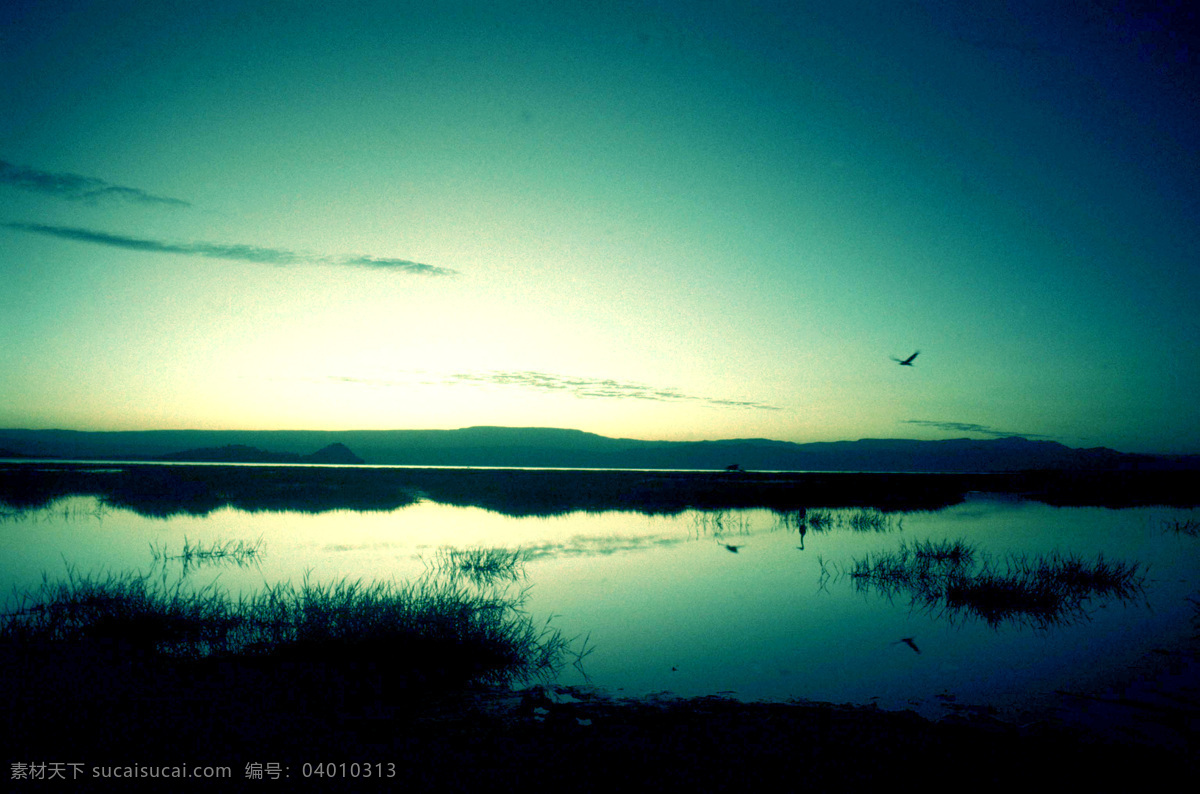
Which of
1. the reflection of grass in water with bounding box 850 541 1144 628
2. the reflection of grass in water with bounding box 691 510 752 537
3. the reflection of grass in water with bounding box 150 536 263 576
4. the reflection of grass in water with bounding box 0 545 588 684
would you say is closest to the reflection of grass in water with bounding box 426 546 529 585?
the reflection of grass in water with bounding box 0 545 588 684

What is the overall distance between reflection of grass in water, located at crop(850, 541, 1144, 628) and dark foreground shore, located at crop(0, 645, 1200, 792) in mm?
5738

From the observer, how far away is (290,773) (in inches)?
237

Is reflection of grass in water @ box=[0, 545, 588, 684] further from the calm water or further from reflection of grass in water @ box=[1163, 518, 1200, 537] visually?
reflection of grass in water @ box=[1163, 518, 1200, 537]

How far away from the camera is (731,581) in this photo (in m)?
17.5

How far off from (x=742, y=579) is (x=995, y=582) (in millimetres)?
6406

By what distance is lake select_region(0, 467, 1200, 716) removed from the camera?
32.9ft

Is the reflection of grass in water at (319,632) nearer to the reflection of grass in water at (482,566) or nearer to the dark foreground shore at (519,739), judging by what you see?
the dark foreground shore at (519,739)

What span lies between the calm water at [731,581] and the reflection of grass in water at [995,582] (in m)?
0.60

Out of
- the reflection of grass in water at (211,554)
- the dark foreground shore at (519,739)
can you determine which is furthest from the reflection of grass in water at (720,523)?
the dark foreground shore at (519,739)

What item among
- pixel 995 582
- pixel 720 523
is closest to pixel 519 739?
pixel 995 582

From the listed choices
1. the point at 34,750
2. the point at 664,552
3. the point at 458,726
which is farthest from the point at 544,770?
the point at 664,552

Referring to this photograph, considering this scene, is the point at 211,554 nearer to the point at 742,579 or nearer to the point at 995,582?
the point at 742,579

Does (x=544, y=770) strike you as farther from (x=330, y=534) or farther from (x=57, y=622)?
(x=330, y=534)

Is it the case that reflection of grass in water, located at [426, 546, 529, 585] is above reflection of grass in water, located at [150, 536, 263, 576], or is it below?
above
